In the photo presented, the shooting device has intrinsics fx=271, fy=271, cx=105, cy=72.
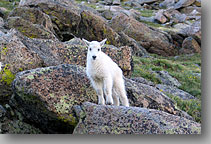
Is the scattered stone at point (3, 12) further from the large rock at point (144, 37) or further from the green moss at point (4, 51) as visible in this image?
the green moss at point (4, 51)

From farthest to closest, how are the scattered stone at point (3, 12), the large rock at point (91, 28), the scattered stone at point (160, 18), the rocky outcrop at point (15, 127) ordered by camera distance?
the scattered stone at point (160, 18) → the scattered stone at point (3, 12) → the large rock at point (91, 28) → the rocky outcrop at point (15, 127)

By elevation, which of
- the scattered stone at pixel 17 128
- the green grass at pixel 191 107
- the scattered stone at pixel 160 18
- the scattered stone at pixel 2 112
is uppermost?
the scattered stone at pixel 2 112

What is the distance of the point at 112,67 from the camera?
7750 millimetres

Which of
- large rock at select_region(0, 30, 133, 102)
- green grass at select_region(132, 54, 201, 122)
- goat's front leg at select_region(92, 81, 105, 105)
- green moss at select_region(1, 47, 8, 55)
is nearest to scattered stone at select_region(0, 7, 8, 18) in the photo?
large rock at select_region(0, 30, 133, 102)

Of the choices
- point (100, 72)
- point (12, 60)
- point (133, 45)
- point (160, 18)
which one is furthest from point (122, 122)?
point (160, 18)

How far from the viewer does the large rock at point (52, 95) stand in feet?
22.0

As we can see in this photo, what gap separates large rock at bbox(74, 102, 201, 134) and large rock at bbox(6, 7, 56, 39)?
6447 millimetres

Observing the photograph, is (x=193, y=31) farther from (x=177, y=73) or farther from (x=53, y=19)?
(x=53, y=19)

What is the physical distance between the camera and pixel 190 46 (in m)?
22.2

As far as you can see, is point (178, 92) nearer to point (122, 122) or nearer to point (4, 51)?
point (122, 122)

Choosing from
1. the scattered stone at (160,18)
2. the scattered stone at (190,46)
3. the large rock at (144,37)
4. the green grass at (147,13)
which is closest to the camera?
the scattered stone at (190,46)

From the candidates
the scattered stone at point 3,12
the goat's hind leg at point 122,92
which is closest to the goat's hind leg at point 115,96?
the goat's hind leg at point 122,92

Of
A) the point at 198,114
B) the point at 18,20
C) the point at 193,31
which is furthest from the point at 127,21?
the point at 198,114

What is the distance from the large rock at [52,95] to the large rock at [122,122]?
38 centimetres
